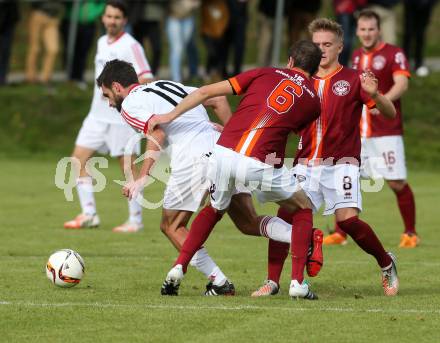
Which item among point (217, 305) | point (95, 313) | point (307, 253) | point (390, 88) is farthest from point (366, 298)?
point (390, 88)

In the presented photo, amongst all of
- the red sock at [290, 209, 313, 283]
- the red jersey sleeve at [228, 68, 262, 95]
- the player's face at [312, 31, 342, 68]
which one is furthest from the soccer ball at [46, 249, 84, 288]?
the player's face at [312, 31, 342, 68]

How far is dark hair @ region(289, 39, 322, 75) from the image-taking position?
9242 millimetres

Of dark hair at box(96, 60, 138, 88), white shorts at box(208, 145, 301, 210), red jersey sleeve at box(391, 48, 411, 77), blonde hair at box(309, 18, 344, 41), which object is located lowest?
white shorts at box(208, 145, 301, 210)

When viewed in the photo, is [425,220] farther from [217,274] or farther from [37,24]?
[37,24]

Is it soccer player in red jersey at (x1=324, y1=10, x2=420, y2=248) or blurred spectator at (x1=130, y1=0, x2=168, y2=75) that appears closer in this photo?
soccer player in red jersey at (x1=324, y1=10, x2=420, y2=248)

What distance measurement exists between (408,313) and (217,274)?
1.68m

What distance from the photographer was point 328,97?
10.0m

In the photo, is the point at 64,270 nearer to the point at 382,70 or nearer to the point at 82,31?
the point at 382,70

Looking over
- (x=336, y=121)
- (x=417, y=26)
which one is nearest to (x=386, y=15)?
(x=417, y=26)

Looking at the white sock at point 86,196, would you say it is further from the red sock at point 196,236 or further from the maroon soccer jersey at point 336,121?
the red sock at point 196,236

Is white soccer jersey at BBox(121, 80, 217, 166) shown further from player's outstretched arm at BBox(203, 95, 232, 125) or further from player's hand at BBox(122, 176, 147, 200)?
player's hand at BBox(122, 176, 147, 200)

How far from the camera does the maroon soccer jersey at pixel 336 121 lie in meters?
9.98

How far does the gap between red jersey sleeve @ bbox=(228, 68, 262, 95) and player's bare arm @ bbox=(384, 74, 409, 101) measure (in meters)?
3.72

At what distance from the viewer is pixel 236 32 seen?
22.0m
